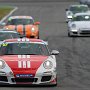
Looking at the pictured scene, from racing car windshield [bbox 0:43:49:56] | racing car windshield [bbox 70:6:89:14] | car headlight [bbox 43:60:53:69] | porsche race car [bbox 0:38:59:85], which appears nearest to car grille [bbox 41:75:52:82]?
porsche race car [bbox 0:38:59:85]

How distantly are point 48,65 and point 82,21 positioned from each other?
1849cm

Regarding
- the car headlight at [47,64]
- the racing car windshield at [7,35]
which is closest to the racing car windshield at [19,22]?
the racing car windshield at [7,35]

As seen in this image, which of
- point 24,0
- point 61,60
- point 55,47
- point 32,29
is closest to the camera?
point 61,60

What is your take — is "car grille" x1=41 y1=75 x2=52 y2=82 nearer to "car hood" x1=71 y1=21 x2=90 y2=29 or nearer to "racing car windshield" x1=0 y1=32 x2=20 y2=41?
"racing car windshield" x1=0 y1=32 x2=20 y2=41

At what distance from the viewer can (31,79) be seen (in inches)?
655

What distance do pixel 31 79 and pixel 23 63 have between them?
1.54 ft

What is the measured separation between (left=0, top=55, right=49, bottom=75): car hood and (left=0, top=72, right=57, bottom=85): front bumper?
0.54 feet

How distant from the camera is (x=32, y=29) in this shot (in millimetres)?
33062

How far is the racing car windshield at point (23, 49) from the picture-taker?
57.8ft

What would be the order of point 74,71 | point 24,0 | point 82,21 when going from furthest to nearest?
point 24,0 → point 82,21 → point 74,71

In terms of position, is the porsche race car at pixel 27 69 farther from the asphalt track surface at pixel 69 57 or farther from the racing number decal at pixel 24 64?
the asphalt track surface at pixel 69 57

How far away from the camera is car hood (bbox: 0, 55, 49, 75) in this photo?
1661 centimetres

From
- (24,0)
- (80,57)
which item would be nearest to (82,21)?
(80,57)

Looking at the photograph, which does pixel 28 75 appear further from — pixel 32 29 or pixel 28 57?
pixel 32 29
